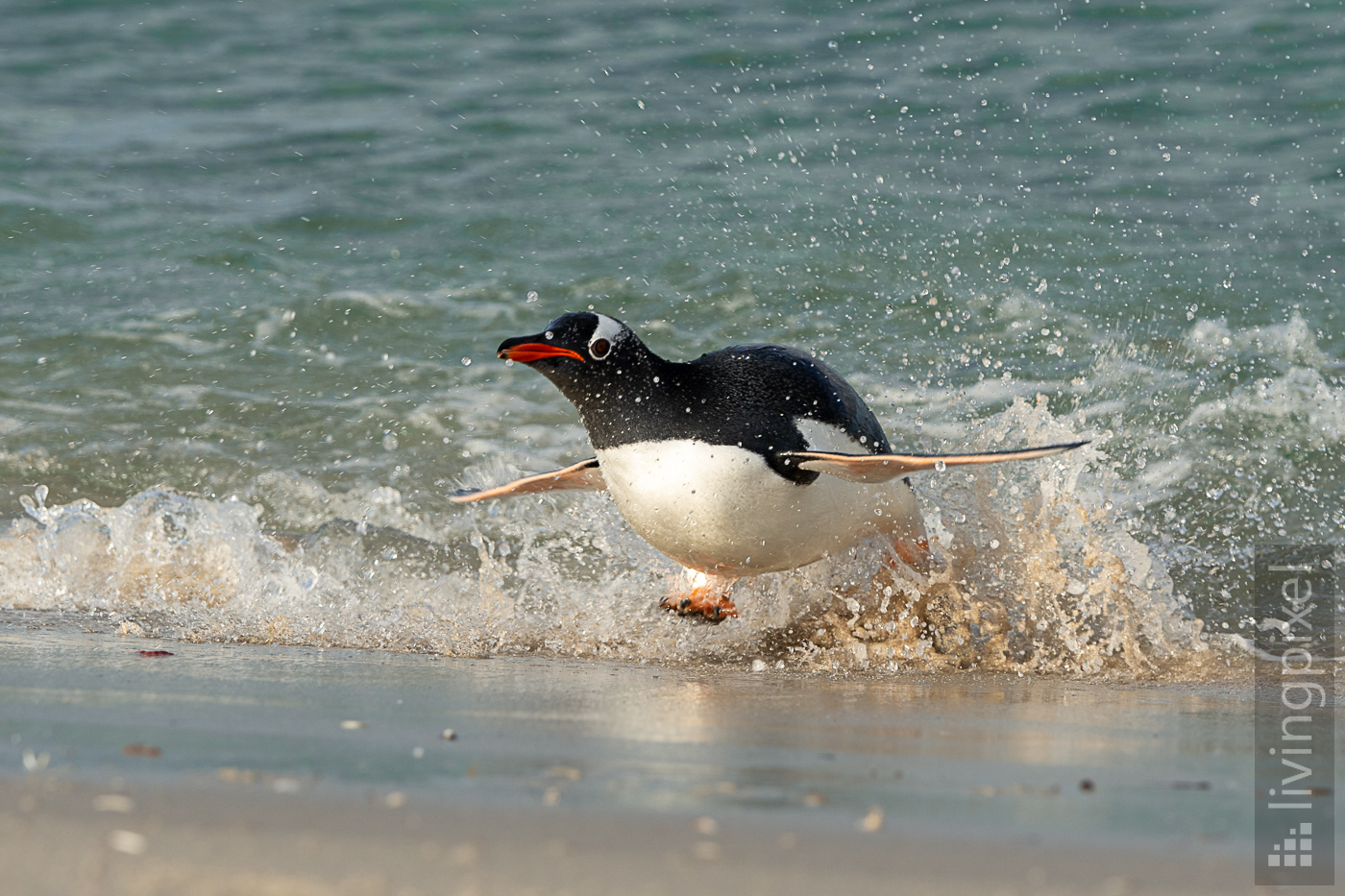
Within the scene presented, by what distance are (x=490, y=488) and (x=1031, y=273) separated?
4.07 m

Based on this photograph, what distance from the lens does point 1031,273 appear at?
6.73m

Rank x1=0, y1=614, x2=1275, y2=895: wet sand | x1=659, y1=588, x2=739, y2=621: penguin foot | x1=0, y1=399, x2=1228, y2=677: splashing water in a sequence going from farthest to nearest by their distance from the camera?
1. x1=659, y1=588, x2=739, y2=621: penguin foot
2. x1=0, y1=399, x2=1228, y2=677: splashing water
3. x1=0, y1=614, x2=1275, y2=895: wet sand

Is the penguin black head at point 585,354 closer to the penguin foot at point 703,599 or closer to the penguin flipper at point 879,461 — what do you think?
the penguin flipper at point 879,461

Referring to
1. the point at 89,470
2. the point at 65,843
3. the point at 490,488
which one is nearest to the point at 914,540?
the point at 490,488

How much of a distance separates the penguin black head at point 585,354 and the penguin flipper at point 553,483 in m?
0.52

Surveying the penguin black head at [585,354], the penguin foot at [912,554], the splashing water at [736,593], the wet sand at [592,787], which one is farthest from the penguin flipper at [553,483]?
the wet sand at [592,787]

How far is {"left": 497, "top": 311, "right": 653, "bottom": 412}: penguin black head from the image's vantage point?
2.81 metres

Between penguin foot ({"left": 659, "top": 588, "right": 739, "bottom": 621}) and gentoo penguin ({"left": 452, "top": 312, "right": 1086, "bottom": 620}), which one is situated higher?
gentoo penguin ({"left": 452, "top": 312, "right": 1086, "bottom": 620})

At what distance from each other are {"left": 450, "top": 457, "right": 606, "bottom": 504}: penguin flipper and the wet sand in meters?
0.99

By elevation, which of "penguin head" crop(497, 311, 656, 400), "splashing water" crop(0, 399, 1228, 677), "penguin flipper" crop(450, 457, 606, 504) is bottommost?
"splashing water" crop(0, 399, 1228, 677)

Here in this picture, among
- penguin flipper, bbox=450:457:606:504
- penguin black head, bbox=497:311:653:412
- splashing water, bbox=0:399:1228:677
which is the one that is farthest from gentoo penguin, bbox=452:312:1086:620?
penguin flipper, bbox=450:457:606:504

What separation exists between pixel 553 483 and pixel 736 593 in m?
0.60

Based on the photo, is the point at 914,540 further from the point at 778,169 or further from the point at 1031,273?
the point at 778,169

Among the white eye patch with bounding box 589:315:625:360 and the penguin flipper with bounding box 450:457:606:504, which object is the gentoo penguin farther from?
the penguin flipper with bounding box 450:457:606:504
